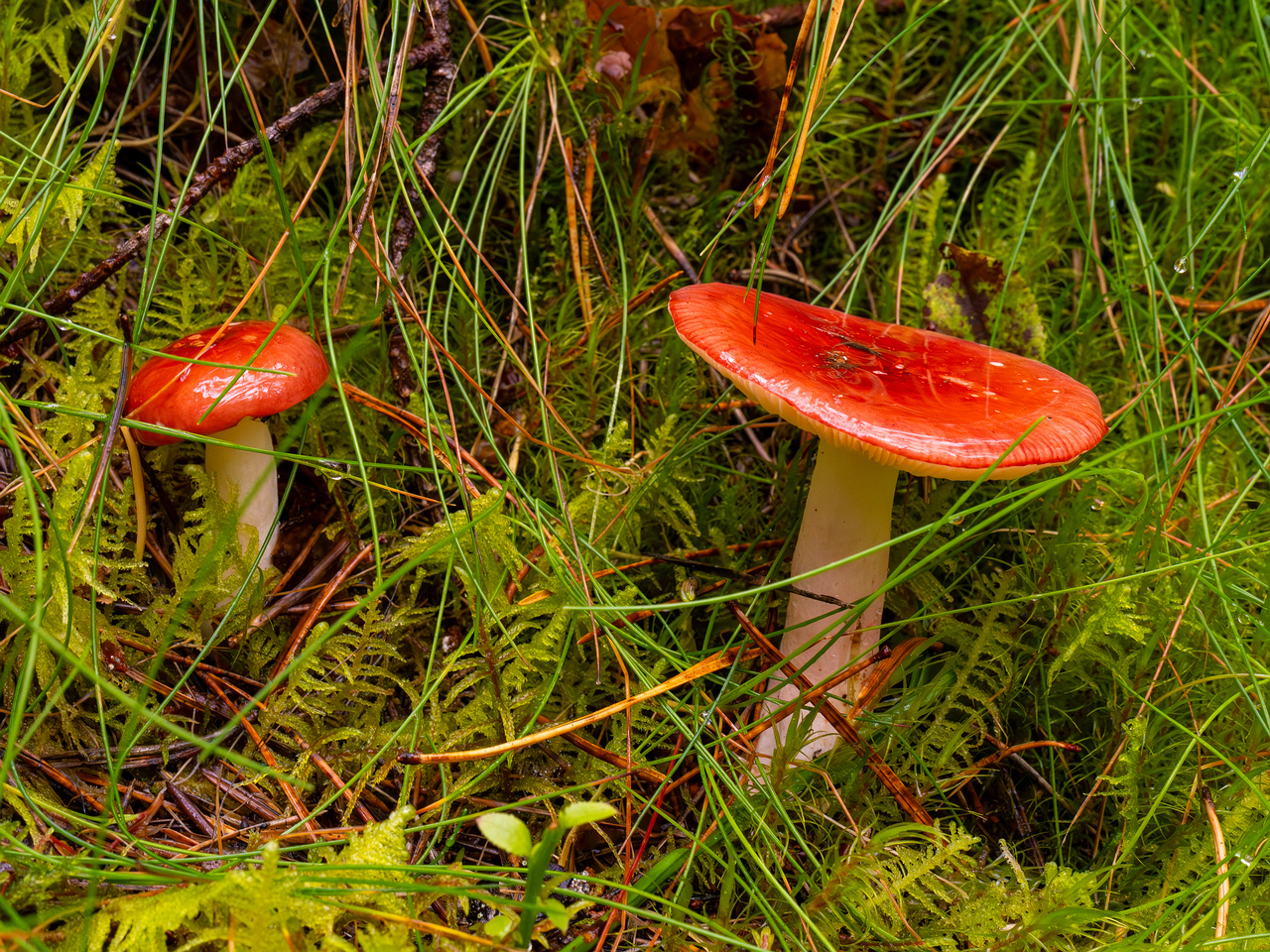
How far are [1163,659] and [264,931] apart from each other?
5.78 ft

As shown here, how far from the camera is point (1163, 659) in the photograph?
183 cm

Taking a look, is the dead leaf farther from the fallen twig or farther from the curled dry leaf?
the fallen twig

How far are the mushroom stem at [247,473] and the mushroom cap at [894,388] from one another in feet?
3.19

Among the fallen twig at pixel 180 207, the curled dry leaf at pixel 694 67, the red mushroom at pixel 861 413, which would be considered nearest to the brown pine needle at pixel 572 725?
the red mushroom at pixel 861 413

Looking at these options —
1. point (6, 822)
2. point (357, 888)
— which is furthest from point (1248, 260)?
point (6, 822)

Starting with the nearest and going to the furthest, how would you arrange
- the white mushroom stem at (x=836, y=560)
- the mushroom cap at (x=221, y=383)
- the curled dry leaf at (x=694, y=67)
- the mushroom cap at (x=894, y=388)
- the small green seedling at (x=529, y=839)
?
the small green seedling at (x=529, y=839) < the mushroom cap at (x=894, y=388) < the mushroom cap at (x=221, y=383) < the white mushroom stem at (x=836, y=560) < the curled dry leaf at (x=694, y=67)

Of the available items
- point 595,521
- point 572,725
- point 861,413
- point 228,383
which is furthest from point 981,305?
point 228,383

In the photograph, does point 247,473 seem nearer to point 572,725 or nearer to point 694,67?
point 572,725

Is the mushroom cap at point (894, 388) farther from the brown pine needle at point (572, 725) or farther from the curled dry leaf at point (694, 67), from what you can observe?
the curled dry leaf at point (694, 67)

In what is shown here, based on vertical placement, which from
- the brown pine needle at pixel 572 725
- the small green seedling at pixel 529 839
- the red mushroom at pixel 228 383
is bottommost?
A: the brown pine needle at pixel 572 725

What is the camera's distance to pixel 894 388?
1.67m

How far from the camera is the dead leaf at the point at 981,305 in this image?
7.73 ft

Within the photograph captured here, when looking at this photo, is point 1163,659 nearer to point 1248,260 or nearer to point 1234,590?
point 1234,590

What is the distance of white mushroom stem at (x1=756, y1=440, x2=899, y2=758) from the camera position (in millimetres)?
1837
